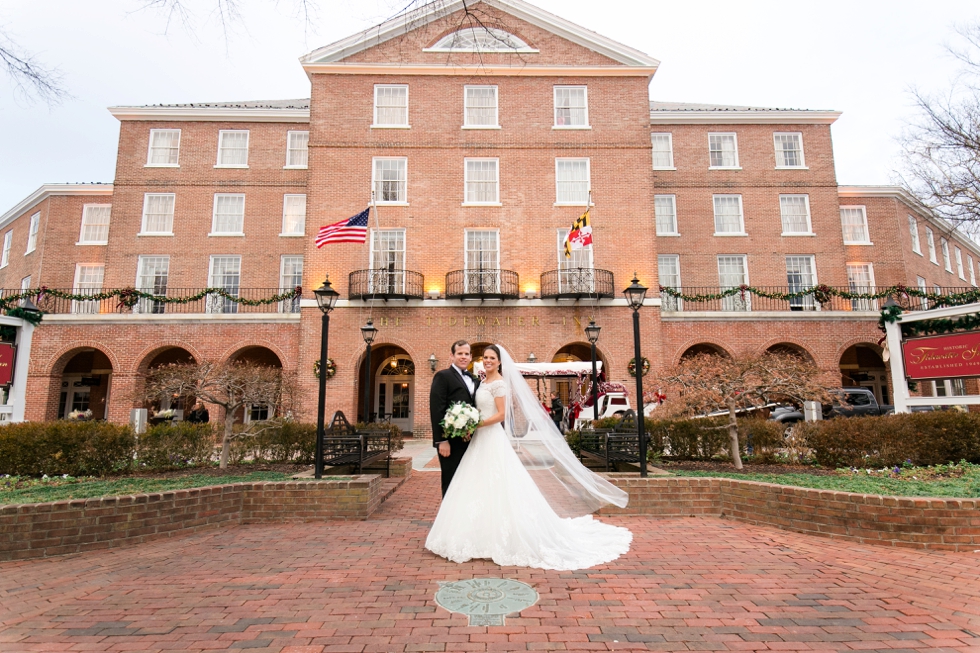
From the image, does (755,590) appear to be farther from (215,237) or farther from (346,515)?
(215,237)

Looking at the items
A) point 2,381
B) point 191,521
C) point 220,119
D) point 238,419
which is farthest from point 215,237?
point 191,521

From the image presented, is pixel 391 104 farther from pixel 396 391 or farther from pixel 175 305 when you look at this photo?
pixel 175 305

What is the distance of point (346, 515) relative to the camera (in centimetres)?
644

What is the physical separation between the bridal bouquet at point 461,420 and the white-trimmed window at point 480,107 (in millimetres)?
18417

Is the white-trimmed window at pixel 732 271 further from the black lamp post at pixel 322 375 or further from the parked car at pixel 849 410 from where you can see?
the black lamp post at pixel 322 375

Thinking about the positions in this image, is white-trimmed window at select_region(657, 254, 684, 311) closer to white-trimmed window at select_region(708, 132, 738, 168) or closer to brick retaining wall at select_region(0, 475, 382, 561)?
white-trimmed window at select_region(708, 132, 738, 168)

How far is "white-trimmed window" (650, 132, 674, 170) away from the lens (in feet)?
83.8

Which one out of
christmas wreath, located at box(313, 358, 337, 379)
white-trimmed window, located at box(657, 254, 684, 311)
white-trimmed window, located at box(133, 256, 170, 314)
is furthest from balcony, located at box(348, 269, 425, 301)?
white-trimmed window, located at box(657, 254, 684, 311)

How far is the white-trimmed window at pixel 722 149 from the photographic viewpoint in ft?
83.4

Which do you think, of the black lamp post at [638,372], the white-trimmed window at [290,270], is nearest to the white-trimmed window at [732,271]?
the black lamp post at [638,372]

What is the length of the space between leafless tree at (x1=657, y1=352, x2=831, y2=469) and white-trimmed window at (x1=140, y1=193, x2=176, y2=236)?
2474 cm

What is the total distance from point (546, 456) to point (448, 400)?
140 cm

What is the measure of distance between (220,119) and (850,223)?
3237cm

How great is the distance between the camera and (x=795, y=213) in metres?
24.9
